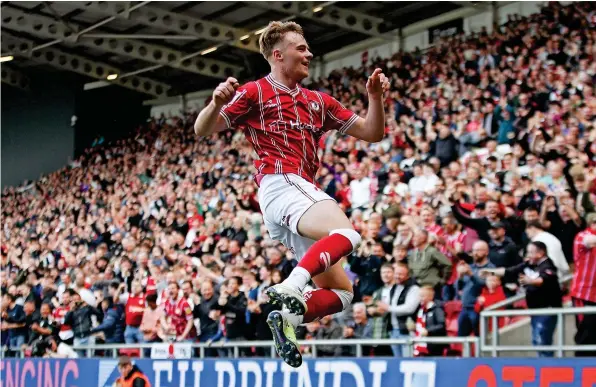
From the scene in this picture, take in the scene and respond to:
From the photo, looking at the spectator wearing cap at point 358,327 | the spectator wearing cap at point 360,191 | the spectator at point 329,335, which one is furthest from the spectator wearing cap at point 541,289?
the spectator wearing cap at point 360,191

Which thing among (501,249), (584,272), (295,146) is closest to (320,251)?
(295,146)

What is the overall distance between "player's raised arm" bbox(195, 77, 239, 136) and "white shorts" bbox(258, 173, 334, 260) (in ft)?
1.50

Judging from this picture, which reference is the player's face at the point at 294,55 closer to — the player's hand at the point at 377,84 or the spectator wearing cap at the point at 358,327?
the player's hand at the point at 377,84

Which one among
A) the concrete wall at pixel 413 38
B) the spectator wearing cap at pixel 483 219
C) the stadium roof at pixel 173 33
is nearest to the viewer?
the spectator wearing cap at pixel 483 219

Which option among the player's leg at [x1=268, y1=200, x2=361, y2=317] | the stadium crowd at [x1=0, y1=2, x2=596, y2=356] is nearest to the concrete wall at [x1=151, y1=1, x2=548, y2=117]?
the stadium crowd at [x1=0, y1=2, x2=596, y2=356]

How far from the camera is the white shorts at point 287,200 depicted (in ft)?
19.4

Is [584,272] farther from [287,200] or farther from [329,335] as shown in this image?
[287,200]

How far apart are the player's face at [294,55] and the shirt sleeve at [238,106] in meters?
0.27

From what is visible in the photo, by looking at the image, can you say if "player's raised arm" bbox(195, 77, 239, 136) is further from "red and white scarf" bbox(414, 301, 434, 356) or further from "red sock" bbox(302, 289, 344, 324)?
"red and white scarf" bbox(414, 301, 434, 356)

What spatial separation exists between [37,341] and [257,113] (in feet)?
35.8

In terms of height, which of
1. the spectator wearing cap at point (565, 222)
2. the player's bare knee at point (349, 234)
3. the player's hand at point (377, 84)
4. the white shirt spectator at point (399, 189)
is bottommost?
the player's bare knee at point (349, 234)

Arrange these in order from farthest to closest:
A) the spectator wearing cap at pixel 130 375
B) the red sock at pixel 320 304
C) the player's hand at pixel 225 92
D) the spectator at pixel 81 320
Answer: the spectator at pixel 81 320 < the spectator wearing cap at pixel 130 375 < the red sock at pixel 320 304 < the player's hand at pixel 225 92

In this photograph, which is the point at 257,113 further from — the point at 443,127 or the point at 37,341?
the point at 37,341

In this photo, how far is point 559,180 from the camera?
1083 cm
